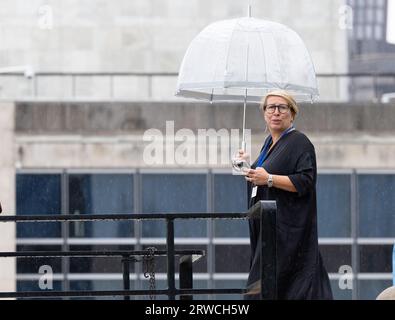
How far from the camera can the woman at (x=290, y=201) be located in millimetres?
8859

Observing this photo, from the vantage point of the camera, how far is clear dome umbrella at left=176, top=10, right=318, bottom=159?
12.4 metres

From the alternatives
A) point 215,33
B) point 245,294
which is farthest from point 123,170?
point 245,294

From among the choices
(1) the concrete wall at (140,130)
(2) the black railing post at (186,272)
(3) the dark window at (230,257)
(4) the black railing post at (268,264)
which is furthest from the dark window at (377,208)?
(4) the black railing post at (268,264)

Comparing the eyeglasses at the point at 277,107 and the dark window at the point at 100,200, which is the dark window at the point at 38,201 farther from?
the eyeglasses at the point at 277,107

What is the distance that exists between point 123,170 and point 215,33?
20.0m

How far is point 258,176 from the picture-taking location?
8.99 metres

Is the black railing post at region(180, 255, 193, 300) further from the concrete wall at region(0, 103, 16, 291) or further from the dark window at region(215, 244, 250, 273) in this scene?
the dark window at region(215, 244, 250, 273)

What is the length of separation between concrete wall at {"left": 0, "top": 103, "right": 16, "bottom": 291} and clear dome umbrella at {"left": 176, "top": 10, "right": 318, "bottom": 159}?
62.4ft

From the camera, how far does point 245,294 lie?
29.0ft

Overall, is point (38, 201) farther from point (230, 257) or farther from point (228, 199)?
point (230, 257)

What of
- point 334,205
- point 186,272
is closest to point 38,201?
point 334,205

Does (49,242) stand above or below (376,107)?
below

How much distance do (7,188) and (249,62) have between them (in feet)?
66.6
